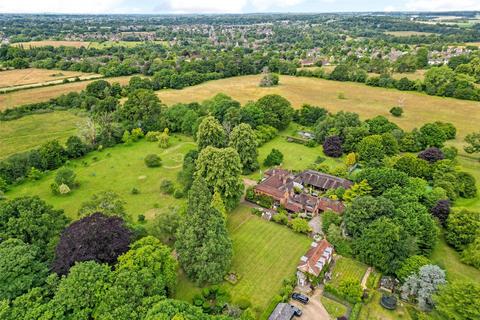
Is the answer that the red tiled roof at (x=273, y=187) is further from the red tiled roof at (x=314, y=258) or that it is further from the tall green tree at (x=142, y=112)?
the tall green tree at (x=142, y=112)

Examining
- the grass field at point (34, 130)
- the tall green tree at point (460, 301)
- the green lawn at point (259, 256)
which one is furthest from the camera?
the grass field at point (34, 130)

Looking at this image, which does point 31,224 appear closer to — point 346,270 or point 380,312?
point 346,270

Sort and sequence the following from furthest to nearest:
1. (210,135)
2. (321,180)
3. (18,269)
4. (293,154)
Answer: (293,154)
(210,135)
(321,180)
(18,269)

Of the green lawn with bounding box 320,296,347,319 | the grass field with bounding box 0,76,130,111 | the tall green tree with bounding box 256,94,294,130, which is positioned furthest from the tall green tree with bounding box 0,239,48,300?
the grass field with bounding box 0,76,130,111

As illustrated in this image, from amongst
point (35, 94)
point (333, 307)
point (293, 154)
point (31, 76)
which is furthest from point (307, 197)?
point (31, 76)

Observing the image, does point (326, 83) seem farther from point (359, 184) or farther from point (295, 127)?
point (359, 184)

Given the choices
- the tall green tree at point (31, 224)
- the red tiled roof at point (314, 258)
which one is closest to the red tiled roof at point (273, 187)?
the red tiled roof at point (314, 258)

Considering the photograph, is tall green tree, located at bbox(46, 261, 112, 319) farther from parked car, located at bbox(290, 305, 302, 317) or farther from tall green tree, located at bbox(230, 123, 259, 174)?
tall green tree, located at bbox(230, 123, 259, 174)
